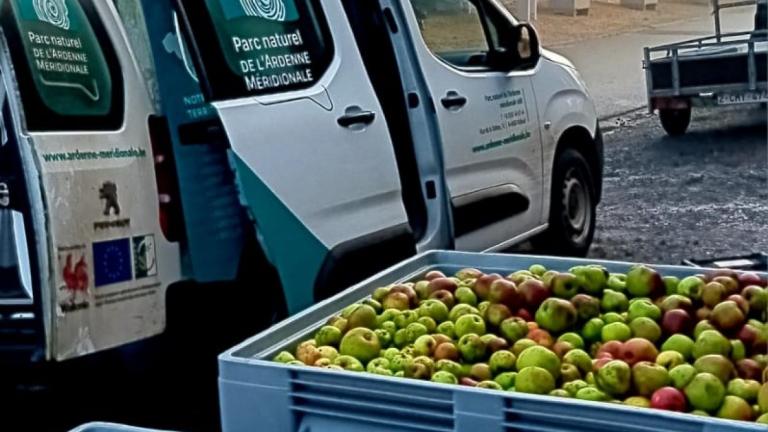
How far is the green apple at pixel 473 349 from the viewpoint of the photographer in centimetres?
308

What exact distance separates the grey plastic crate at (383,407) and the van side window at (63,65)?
1.69m

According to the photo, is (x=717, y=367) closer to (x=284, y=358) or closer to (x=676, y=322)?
(x=676, y=322)

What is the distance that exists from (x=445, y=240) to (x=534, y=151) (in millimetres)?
1309

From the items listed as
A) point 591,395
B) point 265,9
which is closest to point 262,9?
point 265,9

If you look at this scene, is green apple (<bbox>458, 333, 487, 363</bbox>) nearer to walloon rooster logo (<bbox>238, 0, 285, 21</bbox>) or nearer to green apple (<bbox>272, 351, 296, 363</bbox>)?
green apple (<bbox>272, 351, 296, 363</bbox>)

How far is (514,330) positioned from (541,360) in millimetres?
315

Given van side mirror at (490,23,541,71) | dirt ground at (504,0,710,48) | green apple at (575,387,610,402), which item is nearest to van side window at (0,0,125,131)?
green apple at (575,387,610,402)

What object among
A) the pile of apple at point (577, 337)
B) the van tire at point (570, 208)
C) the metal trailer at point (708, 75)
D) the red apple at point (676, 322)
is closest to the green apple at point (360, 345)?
the pile of apple at point (577, 337)

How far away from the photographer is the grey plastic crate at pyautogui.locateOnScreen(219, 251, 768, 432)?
7.98 ft

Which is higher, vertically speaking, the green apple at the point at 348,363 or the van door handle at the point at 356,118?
the van door handle at the point at 356,118

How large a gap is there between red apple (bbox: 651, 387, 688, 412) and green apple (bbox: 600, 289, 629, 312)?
65 centimetres

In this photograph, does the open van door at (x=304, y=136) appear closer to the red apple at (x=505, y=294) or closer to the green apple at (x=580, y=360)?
the red apple at (x=505, y=294)

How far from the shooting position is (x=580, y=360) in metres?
2.95

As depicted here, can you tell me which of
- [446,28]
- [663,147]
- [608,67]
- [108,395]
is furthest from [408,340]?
[608,67]
